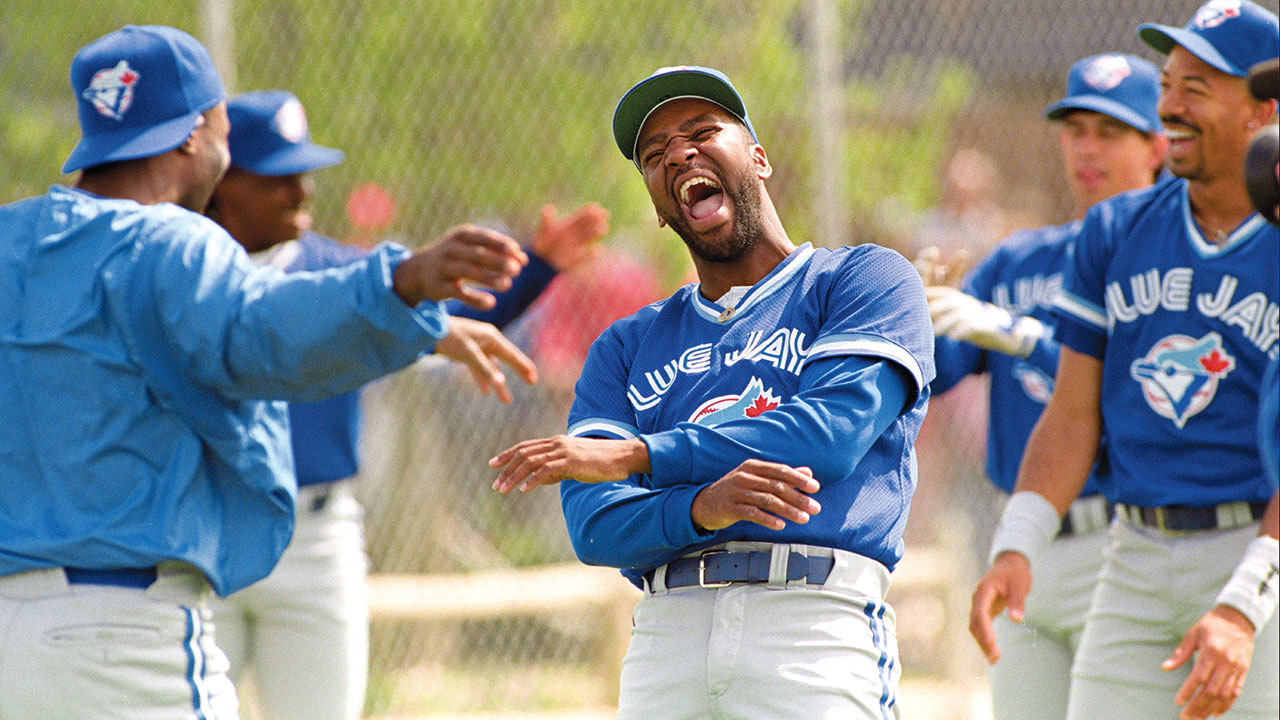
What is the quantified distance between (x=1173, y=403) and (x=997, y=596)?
66cm

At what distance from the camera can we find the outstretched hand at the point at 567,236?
169 inches

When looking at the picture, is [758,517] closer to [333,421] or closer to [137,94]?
[137,94]

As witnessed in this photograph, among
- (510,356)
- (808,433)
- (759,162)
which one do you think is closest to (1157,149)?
(759,162)

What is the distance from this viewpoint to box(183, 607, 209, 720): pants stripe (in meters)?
2.94

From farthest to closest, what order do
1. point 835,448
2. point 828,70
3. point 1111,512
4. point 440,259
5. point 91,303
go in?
1. point 828,70
2. point 1111,512
3. point 91,303
4. point 440,259
5. point 835,448

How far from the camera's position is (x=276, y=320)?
9.24 feet

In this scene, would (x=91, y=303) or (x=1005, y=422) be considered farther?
(x=1005, y=422)

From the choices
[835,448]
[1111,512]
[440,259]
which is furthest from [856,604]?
[1111,512]

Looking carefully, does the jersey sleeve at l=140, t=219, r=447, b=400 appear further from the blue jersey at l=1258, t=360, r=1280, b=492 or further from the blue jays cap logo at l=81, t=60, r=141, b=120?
the blue jersey at l=1258, t=360, r=1280, b=492

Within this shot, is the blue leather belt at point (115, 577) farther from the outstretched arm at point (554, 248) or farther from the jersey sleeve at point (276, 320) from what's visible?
the outstretched arm at point (554, 248)

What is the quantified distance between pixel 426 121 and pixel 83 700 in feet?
12.4

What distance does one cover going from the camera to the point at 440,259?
2.69 m

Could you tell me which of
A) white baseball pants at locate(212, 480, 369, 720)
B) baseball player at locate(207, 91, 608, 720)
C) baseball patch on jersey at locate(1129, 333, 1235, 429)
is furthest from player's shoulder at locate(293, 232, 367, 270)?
baseball patch on jersey at locate(1129, 333, 1235, 429)

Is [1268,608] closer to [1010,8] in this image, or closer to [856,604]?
[856,604]
